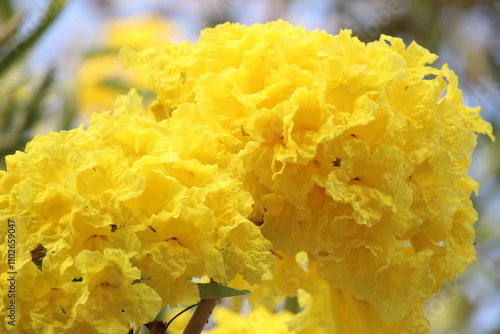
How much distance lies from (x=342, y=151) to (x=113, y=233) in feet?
1.01

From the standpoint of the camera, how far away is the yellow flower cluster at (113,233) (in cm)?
80

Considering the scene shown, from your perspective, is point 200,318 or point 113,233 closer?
point 113,233

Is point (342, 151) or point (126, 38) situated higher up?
point (342, 151)

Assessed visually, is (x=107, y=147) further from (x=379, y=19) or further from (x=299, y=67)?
(x=379, y=19)

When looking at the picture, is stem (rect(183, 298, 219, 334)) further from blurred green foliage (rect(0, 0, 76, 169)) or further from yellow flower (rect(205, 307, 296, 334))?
blurred green foliage (rect(0, 0, 76, 169))

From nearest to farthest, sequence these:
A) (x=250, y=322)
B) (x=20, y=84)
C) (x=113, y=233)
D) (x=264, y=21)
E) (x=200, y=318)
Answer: (x=113, y=233), (x=200, y=318), (x=250, y=322), (x=20, y=84), (x=264, y=21)

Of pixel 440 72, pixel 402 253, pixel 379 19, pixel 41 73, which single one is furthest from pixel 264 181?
pixel 41 73

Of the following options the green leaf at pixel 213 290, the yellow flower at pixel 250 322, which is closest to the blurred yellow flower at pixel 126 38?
the yellow flower at pixel 250 322

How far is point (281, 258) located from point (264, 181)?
0.18 metres

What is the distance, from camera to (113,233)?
2.70ft

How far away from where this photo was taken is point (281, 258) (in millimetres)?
1060

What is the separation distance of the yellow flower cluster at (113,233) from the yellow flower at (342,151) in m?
0.06

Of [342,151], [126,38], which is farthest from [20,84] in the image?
[126,38]

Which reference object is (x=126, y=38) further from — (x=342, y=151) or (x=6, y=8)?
(x=342, y=151)
